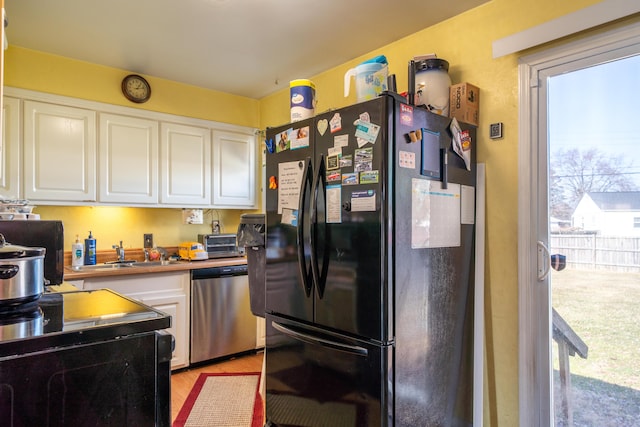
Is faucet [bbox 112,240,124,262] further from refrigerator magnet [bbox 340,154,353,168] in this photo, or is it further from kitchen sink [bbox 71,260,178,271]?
refrigerator magnet [bbox 340,154,353,168]

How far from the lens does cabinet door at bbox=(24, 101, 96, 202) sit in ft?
9.02

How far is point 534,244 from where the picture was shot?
190cm

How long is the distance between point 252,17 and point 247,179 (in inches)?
70.8

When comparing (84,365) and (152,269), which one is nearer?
(84,365)

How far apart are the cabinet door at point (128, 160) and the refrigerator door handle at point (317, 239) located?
2058 millimetres

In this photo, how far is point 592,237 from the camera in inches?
69.8

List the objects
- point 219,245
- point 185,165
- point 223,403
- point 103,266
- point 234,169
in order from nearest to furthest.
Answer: point 223,403
point 103,266
point 185,165
point 219,245
point 234,169

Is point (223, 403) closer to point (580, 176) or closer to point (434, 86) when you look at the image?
point (434, 86)

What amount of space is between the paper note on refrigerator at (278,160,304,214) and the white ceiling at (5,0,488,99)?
0.97 meters

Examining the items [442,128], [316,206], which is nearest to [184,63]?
[316,206]

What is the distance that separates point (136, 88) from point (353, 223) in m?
2.61

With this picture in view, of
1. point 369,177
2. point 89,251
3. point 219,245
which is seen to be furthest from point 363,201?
point 89,251

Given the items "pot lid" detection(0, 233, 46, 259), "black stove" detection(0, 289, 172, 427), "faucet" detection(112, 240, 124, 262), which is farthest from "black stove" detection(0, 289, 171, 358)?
"faucet" detection(112, 240, 124, 262)

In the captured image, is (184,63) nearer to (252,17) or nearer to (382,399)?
(252,17)
